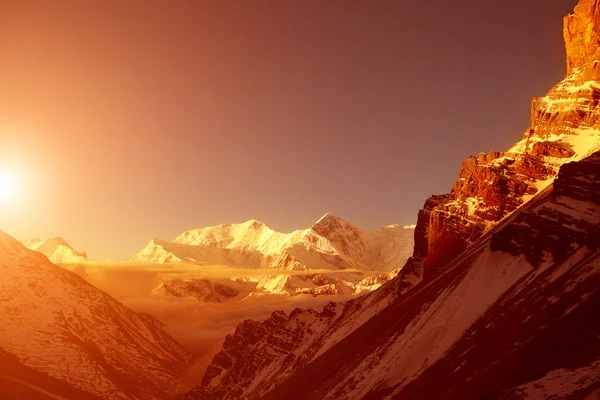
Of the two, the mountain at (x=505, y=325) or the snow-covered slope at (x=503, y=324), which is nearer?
the mountain at (x=505, y=325)

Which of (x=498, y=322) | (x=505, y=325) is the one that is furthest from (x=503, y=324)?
(x=498, y=322)

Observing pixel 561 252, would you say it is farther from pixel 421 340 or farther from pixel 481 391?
pixel 481 391

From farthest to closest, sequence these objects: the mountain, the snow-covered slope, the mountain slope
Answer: the mountain slope
the snow-covered slope
the mountain

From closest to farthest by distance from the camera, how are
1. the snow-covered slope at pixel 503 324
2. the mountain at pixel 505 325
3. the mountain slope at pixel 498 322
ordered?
1. the mountain at pixel 505 325
2. the snow-covered slope at pixel 503 324
3. the mountain slope at pixel 498 322

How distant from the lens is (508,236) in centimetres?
15250

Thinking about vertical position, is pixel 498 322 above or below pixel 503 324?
above

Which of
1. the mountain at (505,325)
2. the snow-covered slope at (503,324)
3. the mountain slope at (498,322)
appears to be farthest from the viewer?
the mountain slope at (498,322)

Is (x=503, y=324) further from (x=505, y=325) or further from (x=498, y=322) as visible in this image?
(x=498, y=322)

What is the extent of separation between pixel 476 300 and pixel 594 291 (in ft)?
135

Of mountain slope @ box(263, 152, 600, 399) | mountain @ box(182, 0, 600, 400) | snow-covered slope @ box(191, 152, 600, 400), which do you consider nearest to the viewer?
mountain @ box(182, 0, 600, 400)

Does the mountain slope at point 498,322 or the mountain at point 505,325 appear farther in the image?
the mountain slope at point 498,322

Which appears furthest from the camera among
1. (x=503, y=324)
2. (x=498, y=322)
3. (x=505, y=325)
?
(x=498, y=322)

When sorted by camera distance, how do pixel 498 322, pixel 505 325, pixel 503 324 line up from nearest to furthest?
pixel 505 325
pixel 503 324
pixel 498 322

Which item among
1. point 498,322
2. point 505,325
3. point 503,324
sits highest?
point 498,322
